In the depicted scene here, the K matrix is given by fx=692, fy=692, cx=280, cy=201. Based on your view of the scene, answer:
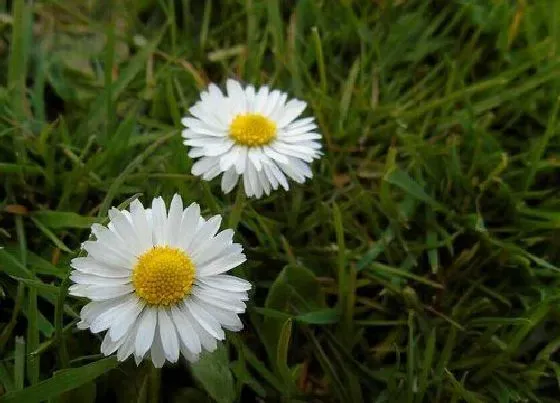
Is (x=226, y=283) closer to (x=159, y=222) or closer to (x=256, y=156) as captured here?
(x=159, y=222)

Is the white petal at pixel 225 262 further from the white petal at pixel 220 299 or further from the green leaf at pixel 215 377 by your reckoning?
the green leaf at pixel 215 377

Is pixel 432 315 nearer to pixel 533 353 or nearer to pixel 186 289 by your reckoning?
pixel 533 353

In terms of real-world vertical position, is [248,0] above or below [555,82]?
above

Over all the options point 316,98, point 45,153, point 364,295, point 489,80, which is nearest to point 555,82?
point 489,80

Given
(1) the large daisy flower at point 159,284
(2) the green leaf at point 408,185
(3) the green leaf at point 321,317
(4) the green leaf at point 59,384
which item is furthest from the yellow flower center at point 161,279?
(2) the green leaf at point 408,185

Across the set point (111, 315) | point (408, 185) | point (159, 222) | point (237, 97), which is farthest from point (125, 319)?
point (408, 185)

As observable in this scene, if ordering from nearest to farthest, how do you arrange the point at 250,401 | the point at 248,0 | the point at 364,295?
1. the point at 250,401
2. the point at 364,295
3. the point at 248,0

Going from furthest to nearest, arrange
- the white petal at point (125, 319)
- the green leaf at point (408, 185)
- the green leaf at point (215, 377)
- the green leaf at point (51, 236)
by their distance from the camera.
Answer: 1. the green leaf at point (408, 185)
2. the green leaf at point (51, 236)
3. the green leaf at point (215, 377)
4. the white petal at point (125, 319)

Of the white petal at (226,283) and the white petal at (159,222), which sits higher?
the white petal at (159,222)
